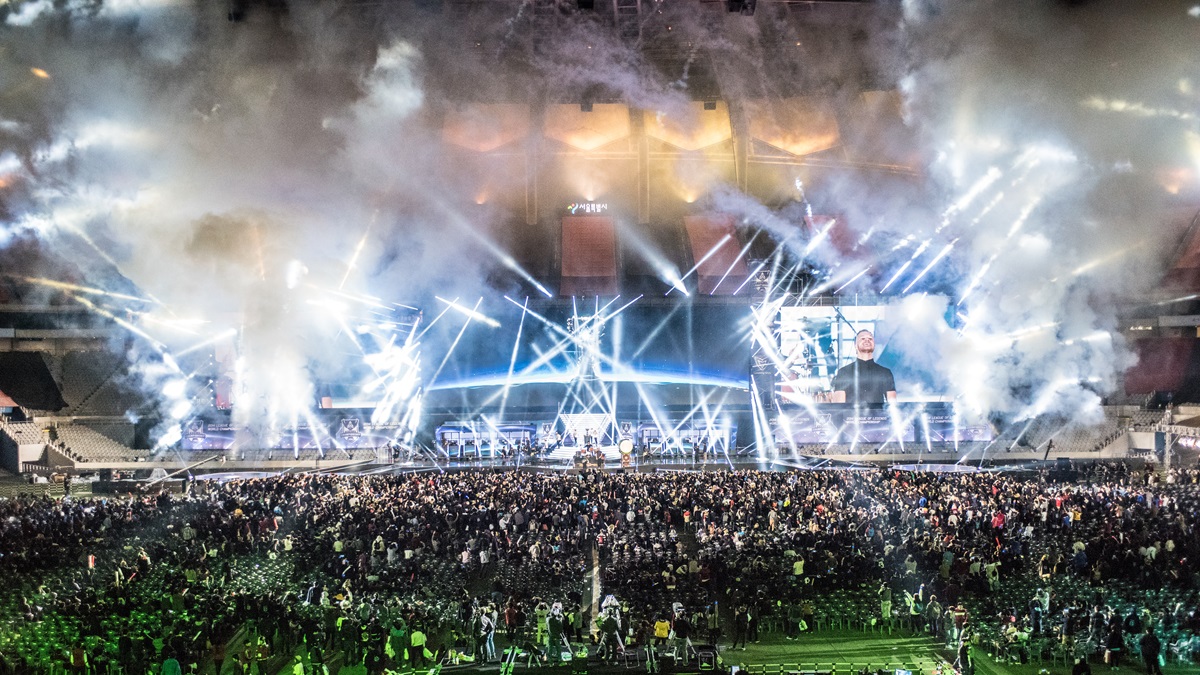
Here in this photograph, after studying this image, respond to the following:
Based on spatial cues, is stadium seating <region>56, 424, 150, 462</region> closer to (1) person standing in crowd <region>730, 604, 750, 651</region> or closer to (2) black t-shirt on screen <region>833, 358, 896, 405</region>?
(1) person standing in crowd <region>730, 604, 750, 651</region>

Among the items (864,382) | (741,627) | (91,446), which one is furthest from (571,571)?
(91,446)

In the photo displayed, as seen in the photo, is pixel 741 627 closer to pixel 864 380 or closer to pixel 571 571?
pixel 571 571

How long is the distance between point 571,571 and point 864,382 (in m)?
22.9

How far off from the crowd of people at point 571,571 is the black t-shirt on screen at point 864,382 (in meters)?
14.2

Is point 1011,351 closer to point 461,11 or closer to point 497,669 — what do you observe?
point 461,11

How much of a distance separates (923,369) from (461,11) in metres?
22.4

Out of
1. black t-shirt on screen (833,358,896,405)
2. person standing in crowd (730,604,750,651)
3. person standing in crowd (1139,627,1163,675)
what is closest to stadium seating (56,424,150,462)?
person standing in crowd (730,604,750,651)

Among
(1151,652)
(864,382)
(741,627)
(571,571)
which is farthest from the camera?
→ (864,382)

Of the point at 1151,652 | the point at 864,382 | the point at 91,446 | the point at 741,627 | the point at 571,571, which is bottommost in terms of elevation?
the point at 1151,652

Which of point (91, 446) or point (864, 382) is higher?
point (864, 382)

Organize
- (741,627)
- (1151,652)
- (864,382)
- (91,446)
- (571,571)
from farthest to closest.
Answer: (864,382), (91,446), (571,571), (741,627), (1151,652)

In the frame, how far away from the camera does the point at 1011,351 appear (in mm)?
30812

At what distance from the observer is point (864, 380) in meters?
32.4

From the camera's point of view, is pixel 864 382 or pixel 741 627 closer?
pixel 741 627
